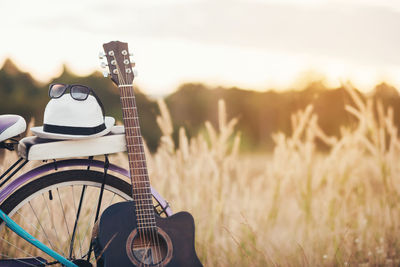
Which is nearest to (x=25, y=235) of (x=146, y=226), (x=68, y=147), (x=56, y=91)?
(x=68, y=147)

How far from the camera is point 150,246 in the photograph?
8.12 feet

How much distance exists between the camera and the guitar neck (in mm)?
2463

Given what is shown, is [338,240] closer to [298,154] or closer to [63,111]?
[298,154]

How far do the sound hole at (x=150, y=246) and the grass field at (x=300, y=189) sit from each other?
3.45 ft

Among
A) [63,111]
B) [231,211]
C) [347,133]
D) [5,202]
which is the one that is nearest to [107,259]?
[5,202]

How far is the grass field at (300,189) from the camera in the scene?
3566mm

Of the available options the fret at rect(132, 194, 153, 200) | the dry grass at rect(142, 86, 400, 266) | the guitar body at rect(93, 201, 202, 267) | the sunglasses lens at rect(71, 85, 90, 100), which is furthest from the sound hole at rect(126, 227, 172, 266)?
the dry grass at rect(142, 86, 400, 266)

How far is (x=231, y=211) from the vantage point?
146 inches

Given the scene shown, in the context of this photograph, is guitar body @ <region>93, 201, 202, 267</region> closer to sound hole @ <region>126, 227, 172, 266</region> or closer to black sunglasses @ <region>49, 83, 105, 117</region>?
sound hole @ <region>126, 227, 172, 266</region>

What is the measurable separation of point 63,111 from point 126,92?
0.32 m

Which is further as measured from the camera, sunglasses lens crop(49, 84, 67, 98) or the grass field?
the grass field

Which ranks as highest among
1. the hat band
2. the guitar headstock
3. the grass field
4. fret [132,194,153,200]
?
the guitar headstock

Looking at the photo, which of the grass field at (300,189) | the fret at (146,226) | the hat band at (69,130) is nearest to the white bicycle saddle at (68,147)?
the hat band at (69,130)

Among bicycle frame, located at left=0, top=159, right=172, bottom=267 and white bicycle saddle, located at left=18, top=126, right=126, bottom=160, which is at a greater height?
white bicycle saddle, located at left=18, top=126, right=126, bottom=160
